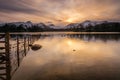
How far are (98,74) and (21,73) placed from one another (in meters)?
9.18

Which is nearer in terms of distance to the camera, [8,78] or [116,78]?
[8,78]

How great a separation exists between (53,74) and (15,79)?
4406 millimetres

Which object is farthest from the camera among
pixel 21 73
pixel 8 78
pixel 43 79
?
pixel 21 73

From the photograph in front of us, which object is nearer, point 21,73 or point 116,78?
point 116,78

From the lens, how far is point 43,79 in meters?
18.3

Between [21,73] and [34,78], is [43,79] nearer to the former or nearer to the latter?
[34,78]

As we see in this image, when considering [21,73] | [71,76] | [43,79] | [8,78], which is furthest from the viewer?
[21,73]

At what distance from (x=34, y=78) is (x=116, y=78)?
8.80 metres

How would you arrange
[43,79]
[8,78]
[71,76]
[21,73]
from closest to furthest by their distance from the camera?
[8,78], [43,79], [71,76], [21,73]

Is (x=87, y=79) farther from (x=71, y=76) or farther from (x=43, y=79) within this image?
(x=43, y=79)

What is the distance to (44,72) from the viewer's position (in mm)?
21391

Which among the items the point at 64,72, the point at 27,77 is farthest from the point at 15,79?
the point at 64,72

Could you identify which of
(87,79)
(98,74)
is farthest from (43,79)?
(98,74)

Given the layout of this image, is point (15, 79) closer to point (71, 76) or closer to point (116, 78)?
point (71, 76)
